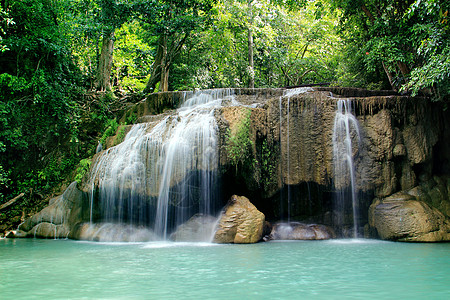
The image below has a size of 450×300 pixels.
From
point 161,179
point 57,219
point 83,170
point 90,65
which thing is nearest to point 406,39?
point 161,179

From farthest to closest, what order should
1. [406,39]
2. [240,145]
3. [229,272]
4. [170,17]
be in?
1. [170,17]
2. [406,39]
3. [240,145]
4. [229,272]

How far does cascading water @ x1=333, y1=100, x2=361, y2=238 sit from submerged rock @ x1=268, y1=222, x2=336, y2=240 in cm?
92

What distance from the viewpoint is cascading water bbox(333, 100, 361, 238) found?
9.77m

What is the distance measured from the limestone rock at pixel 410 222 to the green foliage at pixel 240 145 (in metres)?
3.91

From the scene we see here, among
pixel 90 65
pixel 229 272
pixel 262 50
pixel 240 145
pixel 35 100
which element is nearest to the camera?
pixel 229 272

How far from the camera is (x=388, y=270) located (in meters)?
5.31

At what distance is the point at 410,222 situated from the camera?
8.63 meters

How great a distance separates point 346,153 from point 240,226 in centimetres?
378

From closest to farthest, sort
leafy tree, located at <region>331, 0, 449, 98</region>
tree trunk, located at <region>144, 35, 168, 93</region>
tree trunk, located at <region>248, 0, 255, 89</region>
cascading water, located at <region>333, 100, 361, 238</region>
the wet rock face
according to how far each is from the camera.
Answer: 1. leafy tree, located at <region>331, 0, 449, 98</region>
2. cascading water, located at <region>333, 100, 361, 238</region>
3. the wet rock face
4. tree trunk, located at <region>144, 35, 168, 93</region>
5. tree trunk, located at <region>248, 0, 255, 89</region>

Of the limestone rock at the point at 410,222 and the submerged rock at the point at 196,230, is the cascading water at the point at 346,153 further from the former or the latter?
the submerged rock at the point at 196,230

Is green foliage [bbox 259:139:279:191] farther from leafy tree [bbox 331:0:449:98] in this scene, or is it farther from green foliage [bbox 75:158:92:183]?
green foliage [bbox 75:158:92:183]

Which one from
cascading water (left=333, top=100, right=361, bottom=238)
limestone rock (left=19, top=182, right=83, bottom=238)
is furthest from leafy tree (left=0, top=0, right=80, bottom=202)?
cascading water (left=333, top=100, right=361, bottom=238)

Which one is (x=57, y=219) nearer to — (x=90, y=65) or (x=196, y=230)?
(x=196, y=230)

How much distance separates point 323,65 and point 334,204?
1801 centimetres
